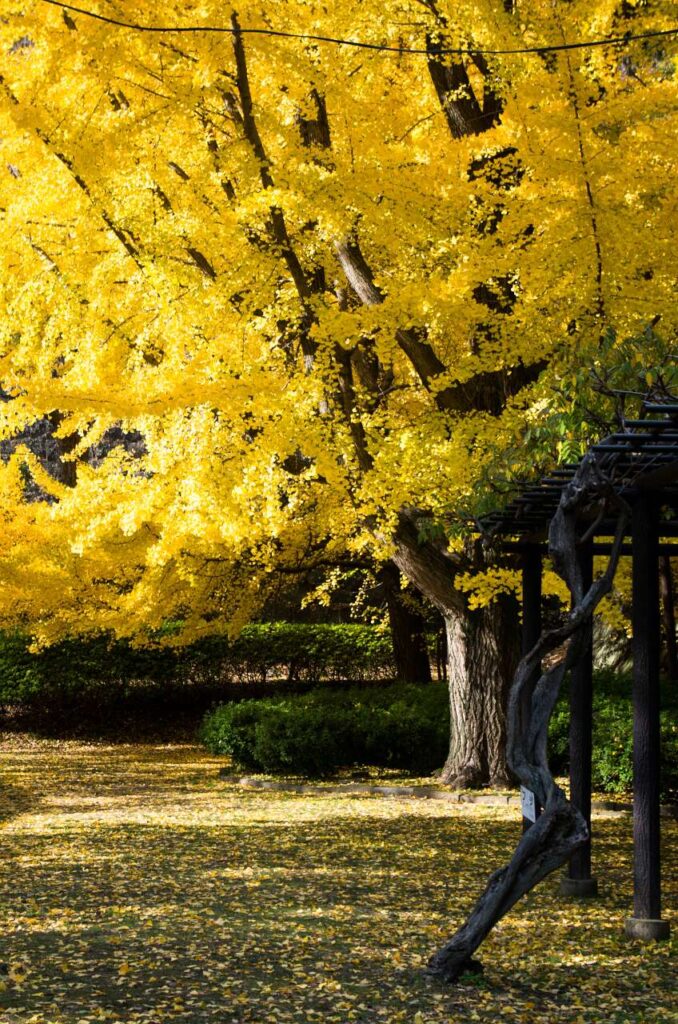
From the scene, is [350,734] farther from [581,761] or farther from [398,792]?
[581,761]

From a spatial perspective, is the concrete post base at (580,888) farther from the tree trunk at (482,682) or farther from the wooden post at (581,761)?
the tree trunk at (482,682)

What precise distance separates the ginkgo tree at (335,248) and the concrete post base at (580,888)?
2191 millimetres

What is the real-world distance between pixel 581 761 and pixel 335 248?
4.95 meters

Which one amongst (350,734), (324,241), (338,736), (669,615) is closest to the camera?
(324,241)

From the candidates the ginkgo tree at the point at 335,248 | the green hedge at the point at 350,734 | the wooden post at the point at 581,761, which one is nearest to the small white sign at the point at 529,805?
the wooden post at the point at 581,761

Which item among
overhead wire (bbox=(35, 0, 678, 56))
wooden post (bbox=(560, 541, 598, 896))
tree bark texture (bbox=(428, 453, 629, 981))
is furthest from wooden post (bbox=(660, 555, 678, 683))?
tree bark texture (bbox=(428, 453, 629, 981))

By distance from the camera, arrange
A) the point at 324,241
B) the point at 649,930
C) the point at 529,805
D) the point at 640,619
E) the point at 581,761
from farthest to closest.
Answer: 1. the point at 324,241
2. the point at 581,761
3. the point at 640,619
4. the point at 649,930
5. the point at 529,805

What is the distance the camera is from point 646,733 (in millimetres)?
5648

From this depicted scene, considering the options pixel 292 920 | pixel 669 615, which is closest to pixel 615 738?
pixel 669 615

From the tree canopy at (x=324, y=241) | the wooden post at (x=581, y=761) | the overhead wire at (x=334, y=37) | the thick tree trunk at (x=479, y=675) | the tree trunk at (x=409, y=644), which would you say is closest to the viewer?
the wooden post at (x=581, y=761)

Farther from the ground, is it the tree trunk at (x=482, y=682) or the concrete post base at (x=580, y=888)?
the tree trunk at (x=482, y=682)

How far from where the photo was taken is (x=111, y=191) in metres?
8.94

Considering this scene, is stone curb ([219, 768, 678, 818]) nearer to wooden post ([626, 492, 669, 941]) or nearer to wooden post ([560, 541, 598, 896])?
wooden post ([560, 541, 598, 896])

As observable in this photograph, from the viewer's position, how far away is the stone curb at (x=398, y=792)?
10.2m
